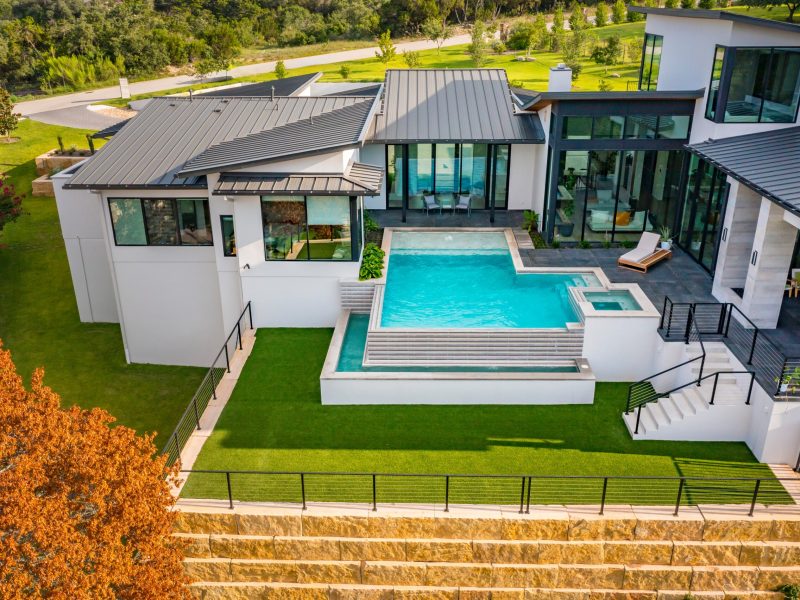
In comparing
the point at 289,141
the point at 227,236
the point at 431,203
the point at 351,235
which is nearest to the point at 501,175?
the point at 431,203

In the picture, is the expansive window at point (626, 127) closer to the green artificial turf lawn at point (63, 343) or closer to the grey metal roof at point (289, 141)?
the grey metal roof at point (289, 141)

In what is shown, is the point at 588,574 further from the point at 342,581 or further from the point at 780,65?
the point at 780,65

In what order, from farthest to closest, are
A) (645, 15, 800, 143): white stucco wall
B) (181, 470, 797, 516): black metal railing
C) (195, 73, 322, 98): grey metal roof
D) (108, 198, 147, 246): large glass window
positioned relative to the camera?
(195, 73, 322, 98): grey metal roof
(108, 198, 147, 246): large glass window
(645, 15, 800, 143): white stucco wall
(181, 470, 797, 516): black metal railing

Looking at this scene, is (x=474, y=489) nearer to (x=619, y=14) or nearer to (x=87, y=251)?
(x=87, y=251)

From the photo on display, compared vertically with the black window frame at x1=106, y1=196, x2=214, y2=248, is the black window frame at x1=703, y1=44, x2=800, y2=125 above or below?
above

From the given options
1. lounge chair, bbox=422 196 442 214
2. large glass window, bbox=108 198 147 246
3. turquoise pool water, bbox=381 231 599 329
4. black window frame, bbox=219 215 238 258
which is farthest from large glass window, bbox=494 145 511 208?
large glass window, bbox=108 198 147 246

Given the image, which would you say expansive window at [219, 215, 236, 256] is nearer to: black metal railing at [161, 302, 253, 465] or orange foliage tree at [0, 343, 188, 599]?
black metal railing at [161, 302, 253, 465]
